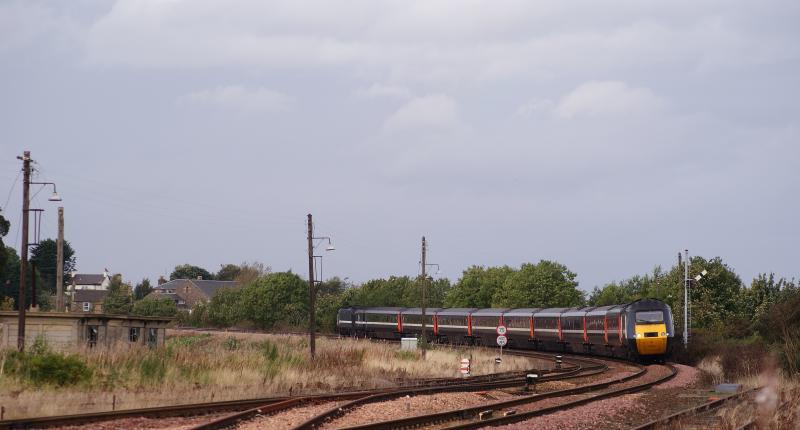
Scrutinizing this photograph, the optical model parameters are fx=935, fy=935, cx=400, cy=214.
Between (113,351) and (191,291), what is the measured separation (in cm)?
13547

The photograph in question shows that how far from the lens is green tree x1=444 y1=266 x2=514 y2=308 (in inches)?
3686

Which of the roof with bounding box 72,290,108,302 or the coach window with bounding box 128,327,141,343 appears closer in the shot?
the coach window with bounding box 128,327,141,343

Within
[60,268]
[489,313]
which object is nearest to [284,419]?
[60,268]

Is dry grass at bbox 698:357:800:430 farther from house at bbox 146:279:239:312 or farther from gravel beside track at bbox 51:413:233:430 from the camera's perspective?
house at bbox 146:279:239:312

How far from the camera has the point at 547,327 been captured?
5612cm

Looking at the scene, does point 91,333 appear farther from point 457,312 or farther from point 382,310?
point 382,310

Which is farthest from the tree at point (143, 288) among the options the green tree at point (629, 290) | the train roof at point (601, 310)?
the train roof at point (601, 310)

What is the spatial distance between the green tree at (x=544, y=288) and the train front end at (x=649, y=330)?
129 feet

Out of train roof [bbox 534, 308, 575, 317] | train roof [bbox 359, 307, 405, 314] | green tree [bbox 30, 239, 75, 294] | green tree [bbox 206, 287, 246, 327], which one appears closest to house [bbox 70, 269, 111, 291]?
green tree [bbox 30, 239, 75, 294]

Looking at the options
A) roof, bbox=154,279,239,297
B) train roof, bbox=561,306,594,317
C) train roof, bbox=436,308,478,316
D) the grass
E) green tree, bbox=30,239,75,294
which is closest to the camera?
the grass

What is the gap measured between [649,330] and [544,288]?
40.6m

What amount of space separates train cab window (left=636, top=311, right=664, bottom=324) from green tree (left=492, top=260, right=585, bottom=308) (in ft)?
129

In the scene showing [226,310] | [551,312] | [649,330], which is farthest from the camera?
[226,310]

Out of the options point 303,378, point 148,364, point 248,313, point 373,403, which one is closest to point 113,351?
point 148,364
